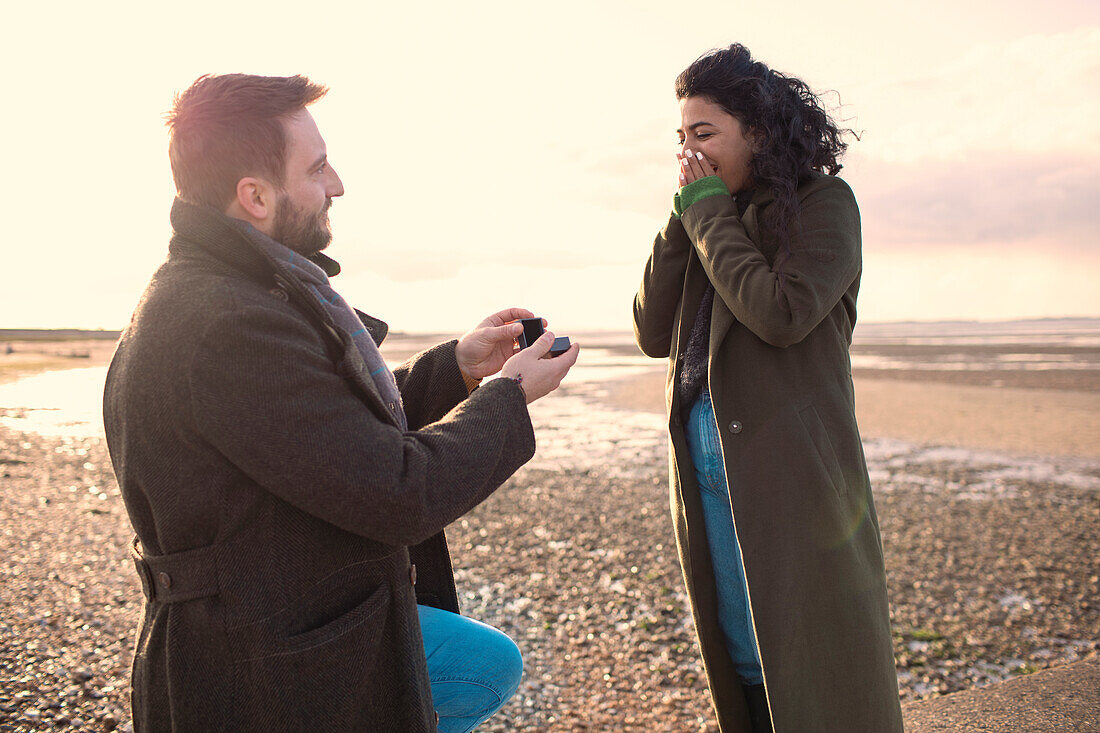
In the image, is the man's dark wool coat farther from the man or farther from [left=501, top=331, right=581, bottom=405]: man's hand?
[left=501, top=331, right=581, bottom=405]: man's hand

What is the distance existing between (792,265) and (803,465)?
23.8 inches

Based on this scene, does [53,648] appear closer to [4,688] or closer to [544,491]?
[4,688]

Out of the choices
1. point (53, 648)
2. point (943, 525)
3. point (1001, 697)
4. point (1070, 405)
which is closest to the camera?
point (1001, 697)

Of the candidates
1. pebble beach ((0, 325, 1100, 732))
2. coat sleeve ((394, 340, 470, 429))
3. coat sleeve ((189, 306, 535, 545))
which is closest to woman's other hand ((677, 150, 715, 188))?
coat sleeve ((394, 340, 470, 429))

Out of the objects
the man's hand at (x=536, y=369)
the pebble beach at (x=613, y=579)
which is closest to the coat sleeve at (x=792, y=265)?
the man's hand at (x=536, y=369)

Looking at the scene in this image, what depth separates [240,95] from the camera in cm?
177

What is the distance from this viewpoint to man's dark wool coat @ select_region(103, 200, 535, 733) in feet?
5.08

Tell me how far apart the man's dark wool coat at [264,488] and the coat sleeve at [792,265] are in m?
0.86

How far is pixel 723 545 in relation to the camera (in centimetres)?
242

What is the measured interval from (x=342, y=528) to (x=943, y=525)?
7279mm

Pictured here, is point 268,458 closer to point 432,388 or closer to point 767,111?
point 432,388

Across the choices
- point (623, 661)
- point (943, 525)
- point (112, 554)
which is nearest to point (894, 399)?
point (943, 525)

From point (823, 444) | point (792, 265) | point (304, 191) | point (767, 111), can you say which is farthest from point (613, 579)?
point (304, 191)

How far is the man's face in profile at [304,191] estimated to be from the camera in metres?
1.85
